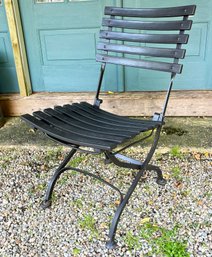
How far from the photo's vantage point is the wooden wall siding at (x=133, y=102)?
2791mm

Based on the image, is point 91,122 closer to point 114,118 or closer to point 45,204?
point 114,118

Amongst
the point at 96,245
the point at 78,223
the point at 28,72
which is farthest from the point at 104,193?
the point at 28,72

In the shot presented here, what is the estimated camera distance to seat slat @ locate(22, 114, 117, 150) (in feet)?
4.71

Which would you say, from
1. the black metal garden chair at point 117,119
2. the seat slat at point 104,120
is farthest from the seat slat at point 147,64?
the seat slat at point 104,120

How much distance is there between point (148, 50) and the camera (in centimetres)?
196

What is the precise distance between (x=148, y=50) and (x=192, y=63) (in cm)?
95

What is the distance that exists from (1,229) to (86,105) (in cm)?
89

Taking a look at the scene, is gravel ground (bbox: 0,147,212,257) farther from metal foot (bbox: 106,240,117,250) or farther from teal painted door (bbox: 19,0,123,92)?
teal painted door (bbox: 19,0,123,92)

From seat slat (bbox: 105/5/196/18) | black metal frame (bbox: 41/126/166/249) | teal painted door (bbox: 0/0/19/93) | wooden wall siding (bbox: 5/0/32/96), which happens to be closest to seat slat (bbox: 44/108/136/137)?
black metal frame (bbox: 41/126/166/249)

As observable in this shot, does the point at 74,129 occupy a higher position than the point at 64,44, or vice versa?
the point at 64,44

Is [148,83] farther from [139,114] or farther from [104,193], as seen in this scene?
[104,193]

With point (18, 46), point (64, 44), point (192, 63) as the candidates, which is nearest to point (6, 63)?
point (18, 46)

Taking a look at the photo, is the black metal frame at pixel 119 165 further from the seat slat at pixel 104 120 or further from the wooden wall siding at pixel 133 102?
the wooden wall siding at pixel 133 102

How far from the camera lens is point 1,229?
1.83 meters
